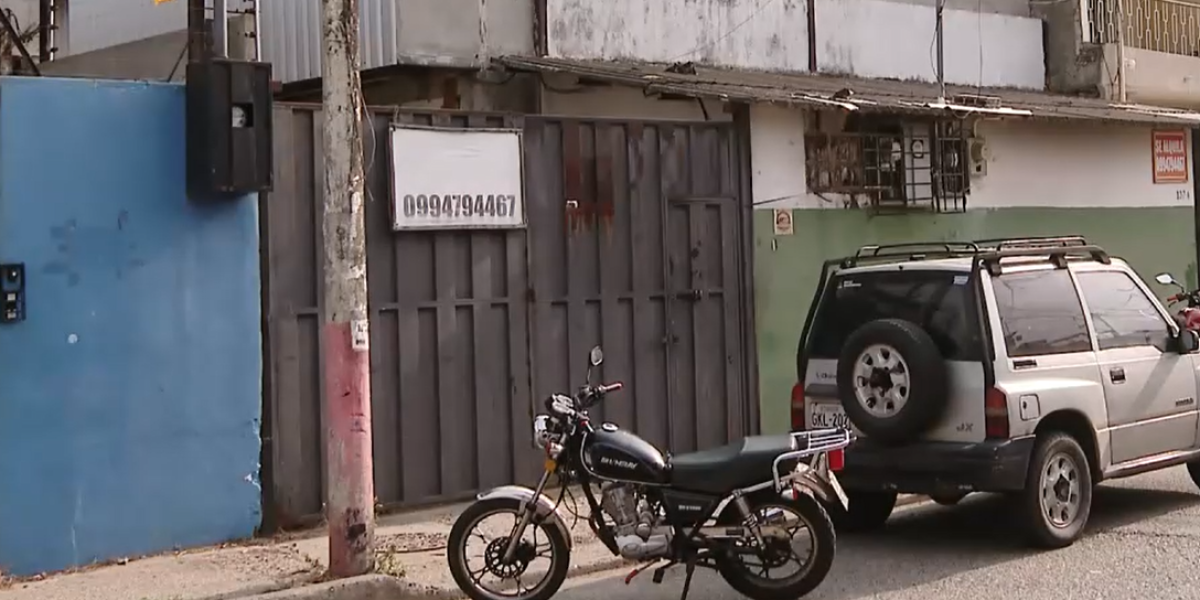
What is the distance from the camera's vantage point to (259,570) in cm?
789

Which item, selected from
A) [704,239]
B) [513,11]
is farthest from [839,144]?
[513,11]

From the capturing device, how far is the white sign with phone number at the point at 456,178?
9.56 metres

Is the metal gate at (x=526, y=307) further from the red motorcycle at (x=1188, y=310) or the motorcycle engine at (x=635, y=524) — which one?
the red motorcycle at (x=1188, y=310)

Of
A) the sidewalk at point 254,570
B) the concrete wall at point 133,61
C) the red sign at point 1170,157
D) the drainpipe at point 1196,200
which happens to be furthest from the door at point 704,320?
the drainpipe at point 1196,200

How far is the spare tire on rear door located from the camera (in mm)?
7824

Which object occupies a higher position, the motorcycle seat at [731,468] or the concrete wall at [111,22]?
the concrete wall at [111,22]

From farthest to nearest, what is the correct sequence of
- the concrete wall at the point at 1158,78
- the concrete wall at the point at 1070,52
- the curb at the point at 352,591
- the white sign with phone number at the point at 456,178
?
1. the concrete wall at the point at 1158,78
2. the concrete wall at the point at 1070,52
3. the white sign with phone number at the point at 456,178
4. the curb at the point at 352,591

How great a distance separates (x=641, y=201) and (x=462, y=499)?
280 centimetres

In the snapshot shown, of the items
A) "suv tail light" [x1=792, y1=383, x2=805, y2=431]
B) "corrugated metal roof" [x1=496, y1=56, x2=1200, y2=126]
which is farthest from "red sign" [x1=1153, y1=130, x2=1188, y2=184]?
"suv tail light" [x1=792, y1=383, x2=805, y2=431]

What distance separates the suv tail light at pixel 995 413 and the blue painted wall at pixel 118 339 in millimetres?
4551

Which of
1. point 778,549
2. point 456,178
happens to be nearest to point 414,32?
point 456,178

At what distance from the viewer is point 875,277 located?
852cm

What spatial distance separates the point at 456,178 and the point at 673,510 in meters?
3.72

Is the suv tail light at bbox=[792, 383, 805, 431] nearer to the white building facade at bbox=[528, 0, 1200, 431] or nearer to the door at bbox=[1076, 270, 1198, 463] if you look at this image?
the door at bbox=[1076, 270, 1198, 463]
